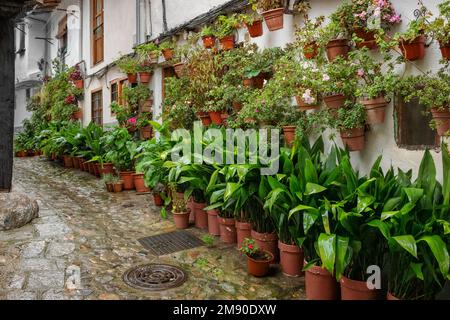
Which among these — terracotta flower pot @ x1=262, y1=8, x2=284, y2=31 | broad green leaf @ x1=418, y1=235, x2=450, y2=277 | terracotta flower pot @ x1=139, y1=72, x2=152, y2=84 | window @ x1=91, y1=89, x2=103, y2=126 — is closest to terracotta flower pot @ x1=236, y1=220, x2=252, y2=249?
broad green leaf @ x1=418, y1=235, x2=450, y2=277

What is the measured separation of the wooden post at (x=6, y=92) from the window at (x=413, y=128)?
4.58 m

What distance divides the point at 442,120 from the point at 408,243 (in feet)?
3.69

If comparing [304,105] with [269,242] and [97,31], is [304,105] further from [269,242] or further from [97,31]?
[97,31]

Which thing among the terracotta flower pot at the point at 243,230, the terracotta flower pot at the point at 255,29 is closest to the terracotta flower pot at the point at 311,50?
the terracotta flower pot at the point at 255,29

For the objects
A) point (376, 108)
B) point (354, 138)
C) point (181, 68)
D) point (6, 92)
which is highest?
point (181, 68)

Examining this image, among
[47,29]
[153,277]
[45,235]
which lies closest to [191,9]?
[45,235]

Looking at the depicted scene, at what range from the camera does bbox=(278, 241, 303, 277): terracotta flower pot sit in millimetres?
3395

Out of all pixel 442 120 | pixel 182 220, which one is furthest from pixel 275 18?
pixel 182 220

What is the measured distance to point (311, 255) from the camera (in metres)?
3.08

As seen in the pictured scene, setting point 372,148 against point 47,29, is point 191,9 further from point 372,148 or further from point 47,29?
Result: point 47,29

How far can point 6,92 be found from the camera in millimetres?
4625

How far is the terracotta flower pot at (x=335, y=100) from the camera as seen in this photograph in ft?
11.8

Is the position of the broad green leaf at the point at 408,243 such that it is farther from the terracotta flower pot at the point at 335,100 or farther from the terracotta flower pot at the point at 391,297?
the terracotta flower pot at the point at 335,100

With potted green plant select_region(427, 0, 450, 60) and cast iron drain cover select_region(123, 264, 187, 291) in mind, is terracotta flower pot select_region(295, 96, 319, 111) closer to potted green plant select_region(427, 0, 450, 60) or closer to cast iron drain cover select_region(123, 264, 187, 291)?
potted green plant select_region(427, 0, 450, 60)
